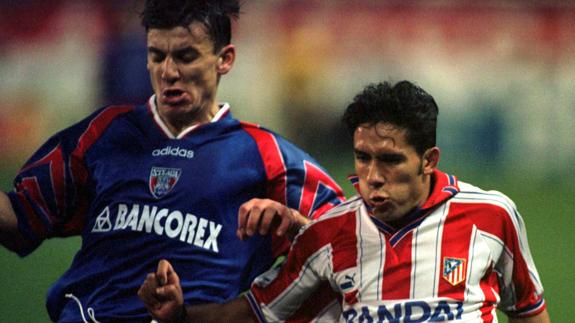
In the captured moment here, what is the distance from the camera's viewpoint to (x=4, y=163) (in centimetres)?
591

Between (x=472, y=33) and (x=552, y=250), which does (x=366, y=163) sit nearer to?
(x=552, y=250)

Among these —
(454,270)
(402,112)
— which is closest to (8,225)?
(402,112)

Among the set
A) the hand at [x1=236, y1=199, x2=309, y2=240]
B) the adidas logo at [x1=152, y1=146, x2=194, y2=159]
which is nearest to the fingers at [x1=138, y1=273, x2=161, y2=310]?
the hand at [x1=236, y1=199, x2=309, y2=240]

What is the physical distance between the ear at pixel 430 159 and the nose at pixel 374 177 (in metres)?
0.15

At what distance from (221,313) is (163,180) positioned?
1.41 ft

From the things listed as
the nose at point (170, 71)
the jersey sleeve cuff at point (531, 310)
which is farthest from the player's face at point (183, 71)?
the jersey sleeve cuff at point (531, 310)

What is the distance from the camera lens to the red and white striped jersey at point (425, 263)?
2.63 m

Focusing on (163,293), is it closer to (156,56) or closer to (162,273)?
(162,273)

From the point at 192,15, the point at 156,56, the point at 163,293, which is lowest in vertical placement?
the point at 163,293

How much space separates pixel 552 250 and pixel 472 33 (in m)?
1.52

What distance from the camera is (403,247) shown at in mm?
2703

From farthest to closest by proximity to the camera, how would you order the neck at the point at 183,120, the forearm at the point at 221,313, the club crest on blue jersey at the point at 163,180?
the neck at the point at 183,120 → the club crest on blue jersey at the point at 163,180 → the forearm at the point at 221,313

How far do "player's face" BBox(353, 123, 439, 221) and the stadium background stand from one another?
11.3 ft

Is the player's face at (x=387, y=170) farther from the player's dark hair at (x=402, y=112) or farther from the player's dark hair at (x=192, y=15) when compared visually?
the player's dark hair at (x=192, y=15)
